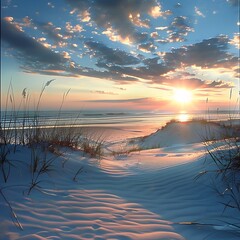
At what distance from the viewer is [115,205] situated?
3.48 meters

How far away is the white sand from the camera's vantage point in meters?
2.74

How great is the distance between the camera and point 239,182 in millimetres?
3807

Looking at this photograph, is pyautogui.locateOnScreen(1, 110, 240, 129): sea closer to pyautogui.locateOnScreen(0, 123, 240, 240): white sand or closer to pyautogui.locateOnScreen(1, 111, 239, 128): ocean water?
pyautogui.locateOnScreen(1, 111, 239, 128): ocean water

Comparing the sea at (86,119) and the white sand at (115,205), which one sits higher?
the sea at (86,119)

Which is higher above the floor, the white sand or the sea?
the sea

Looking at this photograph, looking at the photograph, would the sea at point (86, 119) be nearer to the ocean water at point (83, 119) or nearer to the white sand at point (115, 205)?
the ocean water at point (83, 119)

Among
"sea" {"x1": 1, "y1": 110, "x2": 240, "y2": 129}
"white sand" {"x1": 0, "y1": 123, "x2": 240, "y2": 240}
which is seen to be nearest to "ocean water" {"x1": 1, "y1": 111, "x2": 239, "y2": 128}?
"sea" {"x1": 1, "y1": 110, "x2": 240, "y2": 129}

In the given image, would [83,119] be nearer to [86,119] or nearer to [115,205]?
[86,119]

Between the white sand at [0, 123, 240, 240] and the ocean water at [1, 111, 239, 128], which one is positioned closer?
the white sand at [0, 123, 240, 240]

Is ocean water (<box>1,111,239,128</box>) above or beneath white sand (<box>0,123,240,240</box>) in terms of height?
above

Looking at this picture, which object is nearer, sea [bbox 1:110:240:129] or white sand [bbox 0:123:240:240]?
white sand [bbox 0:123:240:240]

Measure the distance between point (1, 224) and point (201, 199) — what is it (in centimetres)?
256

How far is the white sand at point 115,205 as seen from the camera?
2.74 m

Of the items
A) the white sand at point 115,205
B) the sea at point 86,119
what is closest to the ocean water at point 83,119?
the sea at point 86,119
